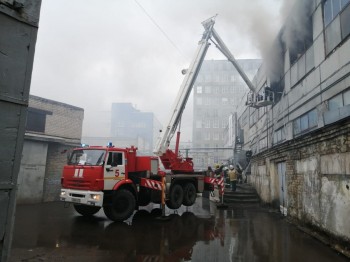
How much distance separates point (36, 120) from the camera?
1534 centimetres

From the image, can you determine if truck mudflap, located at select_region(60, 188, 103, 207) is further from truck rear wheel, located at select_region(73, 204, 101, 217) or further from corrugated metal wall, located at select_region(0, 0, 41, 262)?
corrugated metal wall, located at select_region(0, 0, 41, 262)

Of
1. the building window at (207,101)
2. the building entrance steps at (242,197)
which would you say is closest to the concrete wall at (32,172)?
the building entrance steps at (242,197)

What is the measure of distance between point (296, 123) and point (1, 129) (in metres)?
12.9

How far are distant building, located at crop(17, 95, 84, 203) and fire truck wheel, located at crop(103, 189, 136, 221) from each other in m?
5.26

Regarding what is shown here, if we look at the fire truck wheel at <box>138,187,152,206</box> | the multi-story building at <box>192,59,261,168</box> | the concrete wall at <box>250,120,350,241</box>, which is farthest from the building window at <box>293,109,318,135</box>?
the multi-story building at <box>192,59,261,168</box>

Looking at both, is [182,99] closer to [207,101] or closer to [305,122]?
[305,122]

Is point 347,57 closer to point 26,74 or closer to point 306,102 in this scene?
point 306,102

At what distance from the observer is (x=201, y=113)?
70.5m

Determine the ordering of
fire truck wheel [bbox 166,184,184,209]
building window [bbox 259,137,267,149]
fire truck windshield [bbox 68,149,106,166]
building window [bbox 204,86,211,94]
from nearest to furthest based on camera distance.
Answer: fire truck windshield [bbox 68,149,106,166]
fire truck wheel [bbox 166,184,184,209]
building window [bbox 259,137,267,149]
building window [bbox 204,86,211,94]

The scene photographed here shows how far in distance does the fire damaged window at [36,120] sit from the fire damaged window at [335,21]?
46.4 feet

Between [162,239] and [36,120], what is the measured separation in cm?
1133

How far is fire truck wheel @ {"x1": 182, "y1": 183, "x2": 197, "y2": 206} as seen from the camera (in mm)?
12742

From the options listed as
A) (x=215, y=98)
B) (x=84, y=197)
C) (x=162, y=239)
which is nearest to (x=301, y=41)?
(x=162, y=239)

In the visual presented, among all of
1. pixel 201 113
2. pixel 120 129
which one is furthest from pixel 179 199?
pixel 120 129
